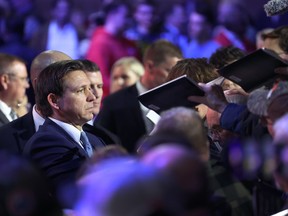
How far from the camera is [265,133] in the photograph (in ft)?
17.0

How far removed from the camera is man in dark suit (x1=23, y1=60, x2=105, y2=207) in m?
5.59

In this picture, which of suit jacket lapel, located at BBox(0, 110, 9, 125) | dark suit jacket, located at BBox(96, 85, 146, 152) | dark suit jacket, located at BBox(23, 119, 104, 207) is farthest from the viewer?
dark suit jacket, located at BBox(96, 85, 146, 152)

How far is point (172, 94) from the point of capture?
16.9 ft

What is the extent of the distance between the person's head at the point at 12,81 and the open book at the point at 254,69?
2931 millimetres

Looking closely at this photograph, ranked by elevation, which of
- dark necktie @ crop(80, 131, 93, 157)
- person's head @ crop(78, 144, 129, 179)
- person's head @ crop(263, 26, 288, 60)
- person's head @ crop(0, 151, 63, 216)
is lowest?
dark necktie @ crop(80, 131, 93, 157)

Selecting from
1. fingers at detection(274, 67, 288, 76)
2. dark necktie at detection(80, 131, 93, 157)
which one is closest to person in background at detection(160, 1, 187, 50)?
dark necktie at detection(80, 131, 93, 157)

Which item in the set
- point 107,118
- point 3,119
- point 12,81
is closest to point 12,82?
point 12,81

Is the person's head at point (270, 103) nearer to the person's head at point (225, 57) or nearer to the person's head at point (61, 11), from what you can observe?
the person's head at point (225, 57)

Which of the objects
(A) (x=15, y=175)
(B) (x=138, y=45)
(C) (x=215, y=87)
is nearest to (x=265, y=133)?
(C) (x=215, y=87)

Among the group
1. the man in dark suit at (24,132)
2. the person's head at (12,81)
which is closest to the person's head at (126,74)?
the person's head at (12,81)

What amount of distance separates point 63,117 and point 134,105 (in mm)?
2602

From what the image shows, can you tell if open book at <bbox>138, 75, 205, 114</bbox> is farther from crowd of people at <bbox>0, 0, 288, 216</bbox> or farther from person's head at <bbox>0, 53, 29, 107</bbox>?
person's head at <bbox>0, 53, 29, 107</bbox>

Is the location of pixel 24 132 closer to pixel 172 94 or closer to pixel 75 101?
pixel 75 101

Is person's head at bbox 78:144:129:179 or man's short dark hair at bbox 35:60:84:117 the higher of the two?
man's short dark hair at bbox 35:60:84:117
